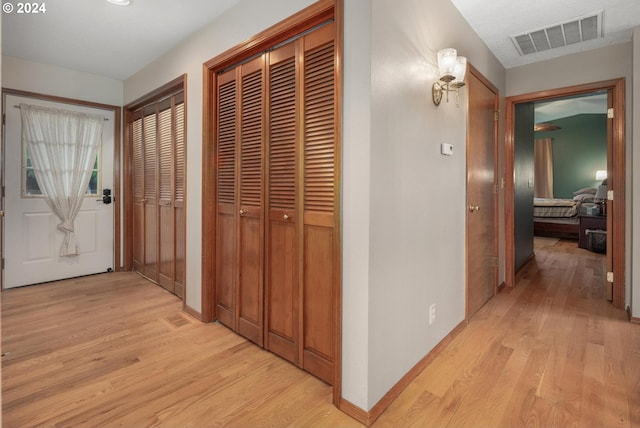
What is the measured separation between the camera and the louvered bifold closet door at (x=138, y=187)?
13.1 feet

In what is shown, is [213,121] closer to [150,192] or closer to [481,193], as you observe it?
[150,192]

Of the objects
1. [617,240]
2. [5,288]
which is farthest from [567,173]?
[5,288]

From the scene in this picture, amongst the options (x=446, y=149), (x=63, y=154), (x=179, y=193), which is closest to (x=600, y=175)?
(x=446, y=149)

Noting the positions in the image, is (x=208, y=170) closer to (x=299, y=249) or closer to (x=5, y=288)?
(x=299, y=249)

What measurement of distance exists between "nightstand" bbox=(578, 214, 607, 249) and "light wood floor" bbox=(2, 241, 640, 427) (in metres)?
3.20

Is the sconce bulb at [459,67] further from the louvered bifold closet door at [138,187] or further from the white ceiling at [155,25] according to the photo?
the louvered bifold closet door at [138,187]

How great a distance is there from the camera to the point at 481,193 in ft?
9.92

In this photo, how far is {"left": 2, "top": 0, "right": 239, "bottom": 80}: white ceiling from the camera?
8.28ft

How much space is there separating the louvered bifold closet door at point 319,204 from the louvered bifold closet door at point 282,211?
0.32 feet

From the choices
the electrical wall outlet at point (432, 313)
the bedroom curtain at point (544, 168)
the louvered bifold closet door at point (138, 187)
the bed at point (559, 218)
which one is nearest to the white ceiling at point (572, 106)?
the bedroom curtain at point (544, 168)

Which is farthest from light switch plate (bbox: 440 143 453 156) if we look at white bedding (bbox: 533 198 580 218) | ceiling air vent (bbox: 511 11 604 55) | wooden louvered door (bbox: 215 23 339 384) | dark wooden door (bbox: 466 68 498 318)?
white bedding (bbox: 533 198 580 218)

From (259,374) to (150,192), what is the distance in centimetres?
266

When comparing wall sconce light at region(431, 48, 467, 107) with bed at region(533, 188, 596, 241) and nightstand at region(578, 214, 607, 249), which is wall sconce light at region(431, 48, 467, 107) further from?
bed at region(533, 188, 596, 241)

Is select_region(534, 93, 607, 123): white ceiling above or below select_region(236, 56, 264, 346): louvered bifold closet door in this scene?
above
